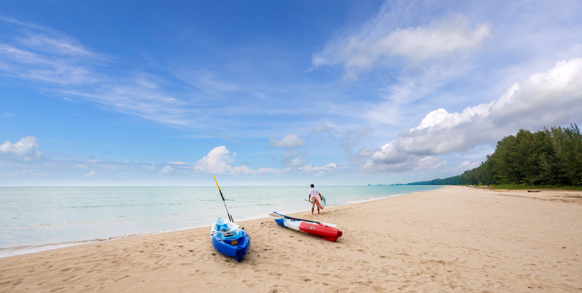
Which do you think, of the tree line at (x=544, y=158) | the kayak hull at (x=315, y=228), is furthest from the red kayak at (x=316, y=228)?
the tree line at (x=544, y=158)

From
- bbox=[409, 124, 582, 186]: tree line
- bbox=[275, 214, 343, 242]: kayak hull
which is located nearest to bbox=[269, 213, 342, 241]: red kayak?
bbox=[275, 214, 343, 242]: kayak hull

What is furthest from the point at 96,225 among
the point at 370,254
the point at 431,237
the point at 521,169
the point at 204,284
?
the point at 521,169

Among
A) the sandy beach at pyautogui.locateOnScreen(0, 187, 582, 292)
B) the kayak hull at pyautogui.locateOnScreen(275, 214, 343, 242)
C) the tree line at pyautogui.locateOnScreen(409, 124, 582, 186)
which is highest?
the tree line at pyautogui.locateOnScreen(409, 124, 582, 186)

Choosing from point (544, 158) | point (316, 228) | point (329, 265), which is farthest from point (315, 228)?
point (544, 158)

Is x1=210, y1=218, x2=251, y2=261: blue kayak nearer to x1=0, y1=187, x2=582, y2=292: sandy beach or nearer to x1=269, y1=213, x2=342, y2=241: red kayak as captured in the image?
x1=0, y1=187, x2=582, y2=292: sandy beach

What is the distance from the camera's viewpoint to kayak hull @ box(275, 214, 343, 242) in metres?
9.51

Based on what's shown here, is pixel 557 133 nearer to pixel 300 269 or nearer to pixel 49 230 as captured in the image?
pixel 300 269

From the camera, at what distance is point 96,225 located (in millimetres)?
15977

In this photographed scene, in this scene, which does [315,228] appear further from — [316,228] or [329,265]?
[329,265]

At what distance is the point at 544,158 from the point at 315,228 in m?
49.5

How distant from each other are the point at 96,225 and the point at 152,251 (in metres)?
11.4

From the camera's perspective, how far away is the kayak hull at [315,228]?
9512 mm

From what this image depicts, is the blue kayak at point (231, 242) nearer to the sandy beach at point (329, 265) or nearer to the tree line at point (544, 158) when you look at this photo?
the sandy beach at point (329, 265)

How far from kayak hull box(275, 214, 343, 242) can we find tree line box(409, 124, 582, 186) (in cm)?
4181
